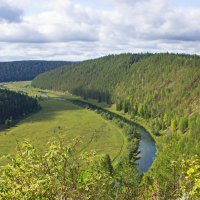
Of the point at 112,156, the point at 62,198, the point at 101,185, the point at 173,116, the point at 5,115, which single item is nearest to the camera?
the point at 62,198

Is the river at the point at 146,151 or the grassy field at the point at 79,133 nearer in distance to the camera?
the river at the point at 146,151

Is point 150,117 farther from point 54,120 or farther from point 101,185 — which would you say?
point 101,185

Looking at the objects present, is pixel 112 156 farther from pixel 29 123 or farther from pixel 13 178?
pixel 13 178

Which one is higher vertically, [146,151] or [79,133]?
[146,151]

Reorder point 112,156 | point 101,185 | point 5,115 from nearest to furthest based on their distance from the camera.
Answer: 1. point 101,185
2. point 112,156
3. point 5,115

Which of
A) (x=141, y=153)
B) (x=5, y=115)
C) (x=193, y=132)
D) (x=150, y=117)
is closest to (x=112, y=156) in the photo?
(x=141, y=153)

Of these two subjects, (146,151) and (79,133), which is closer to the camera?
(146,151)

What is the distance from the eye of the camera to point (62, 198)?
13625mm

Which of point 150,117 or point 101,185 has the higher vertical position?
point 101,185

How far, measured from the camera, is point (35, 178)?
13.6 m

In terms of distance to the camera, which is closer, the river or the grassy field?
the river

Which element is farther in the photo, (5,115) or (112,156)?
(5,115)

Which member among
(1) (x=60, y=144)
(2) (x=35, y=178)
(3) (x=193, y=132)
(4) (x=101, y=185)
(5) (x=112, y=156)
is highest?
(1) (x=60, y=144)

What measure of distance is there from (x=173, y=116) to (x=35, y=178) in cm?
16478
